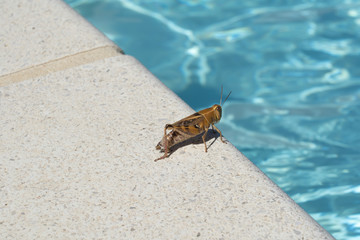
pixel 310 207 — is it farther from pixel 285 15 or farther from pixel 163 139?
pixel 285 15

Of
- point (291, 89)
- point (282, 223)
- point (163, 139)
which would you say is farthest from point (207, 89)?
point (282, 223)

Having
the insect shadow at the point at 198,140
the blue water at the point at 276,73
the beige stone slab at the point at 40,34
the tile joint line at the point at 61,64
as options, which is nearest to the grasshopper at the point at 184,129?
the insect shadow at the point at 198,140

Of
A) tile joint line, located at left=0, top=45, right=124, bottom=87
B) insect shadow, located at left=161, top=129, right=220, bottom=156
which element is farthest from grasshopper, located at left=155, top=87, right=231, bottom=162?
tile joint line, located at left=0, top=45, right=124, bottom=87

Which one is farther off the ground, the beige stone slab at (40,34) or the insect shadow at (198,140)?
the insect shadow at (198,140)

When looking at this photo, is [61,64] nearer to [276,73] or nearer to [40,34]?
[40,34]

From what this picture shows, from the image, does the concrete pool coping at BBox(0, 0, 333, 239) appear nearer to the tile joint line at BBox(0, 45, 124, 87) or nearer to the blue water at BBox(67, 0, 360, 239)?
the tile joint line at BBox(0, 45, 124, 87)

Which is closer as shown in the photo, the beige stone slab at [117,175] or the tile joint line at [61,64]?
the beige stone slab at [117,175]

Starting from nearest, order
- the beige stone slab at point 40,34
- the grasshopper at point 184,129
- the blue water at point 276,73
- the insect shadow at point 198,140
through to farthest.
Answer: the grasshopper at point 184,129
the insect shadow at point 198,140
the beige stone slab at point 40,34
the blue water at point 276,73

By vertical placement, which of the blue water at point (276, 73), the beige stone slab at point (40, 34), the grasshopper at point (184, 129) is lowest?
the beige stone slab at point (40, 34)

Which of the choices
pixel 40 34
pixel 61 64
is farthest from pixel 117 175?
pixel 40 34

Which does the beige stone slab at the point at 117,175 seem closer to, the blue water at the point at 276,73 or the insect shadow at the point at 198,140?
the insect shadow at the point at 198,140
